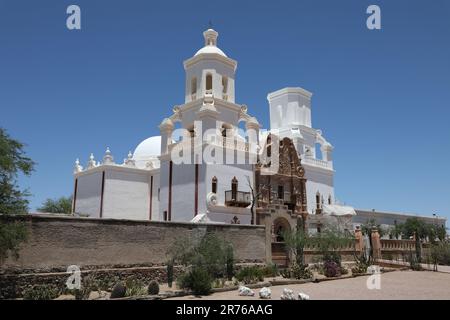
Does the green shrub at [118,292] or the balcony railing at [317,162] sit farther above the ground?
the balcony railing at [317,162]

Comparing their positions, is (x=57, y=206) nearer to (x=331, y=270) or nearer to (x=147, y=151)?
(x=147, y=151)

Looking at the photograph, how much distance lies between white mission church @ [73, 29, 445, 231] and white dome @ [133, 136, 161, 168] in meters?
0.11

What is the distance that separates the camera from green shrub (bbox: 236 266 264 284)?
67.8 feet

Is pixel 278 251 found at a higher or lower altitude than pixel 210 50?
lower

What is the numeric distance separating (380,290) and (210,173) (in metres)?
13.9

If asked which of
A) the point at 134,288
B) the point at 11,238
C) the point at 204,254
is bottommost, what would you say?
the point at 134,288

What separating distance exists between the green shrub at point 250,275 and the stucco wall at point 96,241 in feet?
8.03

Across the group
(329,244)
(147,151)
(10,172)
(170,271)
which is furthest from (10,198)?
(147,151)

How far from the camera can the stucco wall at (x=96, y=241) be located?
661 inches

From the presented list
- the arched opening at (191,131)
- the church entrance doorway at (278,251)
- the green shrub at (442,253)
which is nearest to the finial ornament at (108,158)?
the arched opening at (191,131)

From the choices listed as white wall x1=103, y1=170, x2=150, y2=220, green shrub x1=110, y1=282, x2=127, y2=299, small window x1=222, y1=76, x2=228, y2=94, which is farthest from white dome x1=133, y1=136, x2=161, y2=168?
green shrub x1=110, y1=282, x2=127, y2=299

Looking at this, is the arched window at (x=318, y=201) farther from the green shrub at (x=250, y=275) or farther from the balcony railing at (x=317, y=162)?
the green shrub at (x=250, y=275)

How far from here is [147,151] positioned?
4128 cm

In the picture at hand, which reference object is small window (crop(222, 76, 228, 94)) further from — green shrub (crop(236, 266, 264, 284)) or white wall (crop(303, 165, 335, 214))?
green shrub (crop(236, 266, 264, 284))
